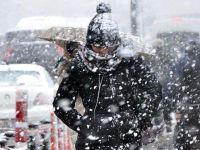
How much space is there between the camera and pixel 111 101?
16.1 feet

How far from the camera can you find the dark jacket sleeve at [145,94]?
4.95 metres

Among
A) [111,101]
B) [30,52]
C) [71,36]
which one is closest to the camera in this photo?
[111,101]

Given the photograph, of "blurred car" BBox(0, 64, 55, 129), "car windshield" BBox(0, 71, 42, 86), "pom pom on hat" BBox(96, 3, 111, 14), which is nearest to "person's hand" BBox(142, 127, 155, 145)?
"pom pom on hat" BBox(96, 3, 111, 14)

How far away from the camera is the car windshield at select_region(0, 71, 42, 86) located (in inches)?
497

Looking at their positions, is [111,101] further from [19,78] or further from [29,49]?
[29,49]

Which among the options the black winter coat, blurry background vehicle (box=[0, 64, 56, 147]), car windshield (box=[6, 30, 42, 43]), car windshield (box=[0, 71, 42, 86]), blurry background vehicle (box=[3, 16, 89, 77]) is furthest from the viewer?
car windshield (box=[6, 30, 42, 43])

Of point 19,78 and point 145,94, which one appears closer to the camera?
point 145,94

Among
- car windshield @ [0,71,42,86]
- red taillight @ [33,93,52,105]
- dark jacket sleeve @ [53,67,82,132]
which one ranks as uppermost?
dark jacket sleeve @ [53,67,82,132]

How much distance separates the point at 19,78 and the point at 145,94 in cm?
801

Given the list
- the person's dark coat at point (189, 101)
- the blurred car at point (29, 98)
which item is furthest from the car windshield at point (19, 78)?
the person's dark coat at point (189, 101)

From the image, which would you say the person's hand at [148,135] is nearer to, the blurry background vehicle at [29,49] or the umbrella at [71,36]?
the umbrella at [71,36]

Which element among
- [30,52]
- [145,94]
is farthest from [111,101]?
[30,52]

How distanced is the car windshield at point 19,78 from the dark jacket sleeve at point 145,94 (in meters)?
7.48

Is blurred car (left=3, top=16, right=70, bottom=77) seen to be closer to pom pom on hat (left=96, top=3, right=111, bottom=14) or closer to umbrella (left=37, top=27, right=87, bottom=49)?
umbrella (left=37, top=27, right=87, bottom=49)
